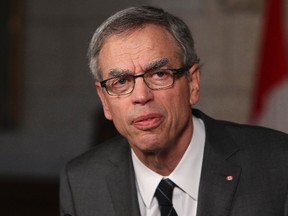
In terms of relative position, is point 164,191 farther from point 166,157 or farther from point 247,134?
point 247,134

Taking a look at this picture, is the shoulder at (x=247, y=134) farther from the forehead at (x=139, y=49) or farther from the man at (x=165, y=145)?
the forehead at (x=139, y=49)

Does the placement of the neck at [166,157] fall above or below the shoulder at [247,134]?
below

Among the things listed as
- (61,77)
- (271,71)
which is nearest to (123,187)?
(271,71)

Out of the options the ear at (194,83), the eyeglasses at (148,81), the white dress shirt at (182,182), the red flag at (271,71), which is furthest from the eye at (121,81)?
the red flag at (271,71)

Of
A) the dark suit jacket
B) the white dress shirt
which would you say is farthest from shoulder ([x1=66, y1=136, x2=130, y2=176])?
the white dress shirt

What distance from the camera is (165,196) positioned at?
3002mm

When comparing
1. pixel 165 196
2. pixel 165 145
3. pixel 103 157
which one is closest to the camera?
pixel 165 145

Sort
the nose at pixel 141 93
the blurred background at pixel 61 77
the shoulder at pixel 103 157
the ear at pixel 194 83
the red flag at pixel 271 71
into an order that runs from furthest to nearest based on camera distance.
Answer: the blurred background at pixel 61 77, the red flag at pixel 271 71, the shoulder at pixel 103 157, the ear at pixel 194 83, the nose at pixel 141 93

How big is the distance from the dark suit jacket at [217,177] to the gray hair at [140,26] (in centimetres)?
37

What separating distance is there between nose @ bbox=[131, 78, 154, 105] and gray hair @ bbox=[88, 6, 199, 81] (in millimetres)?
203

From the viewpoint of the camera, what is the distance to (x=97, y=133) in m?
4.69

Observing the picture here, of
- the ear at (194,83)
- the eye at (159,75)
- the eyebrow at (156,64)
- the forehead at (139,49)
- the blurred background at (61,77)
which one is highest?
the forehead at (139,49)

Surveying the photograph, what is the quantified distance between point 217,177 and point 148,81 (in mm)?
463

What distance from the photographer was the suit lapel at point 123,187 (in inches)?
120
